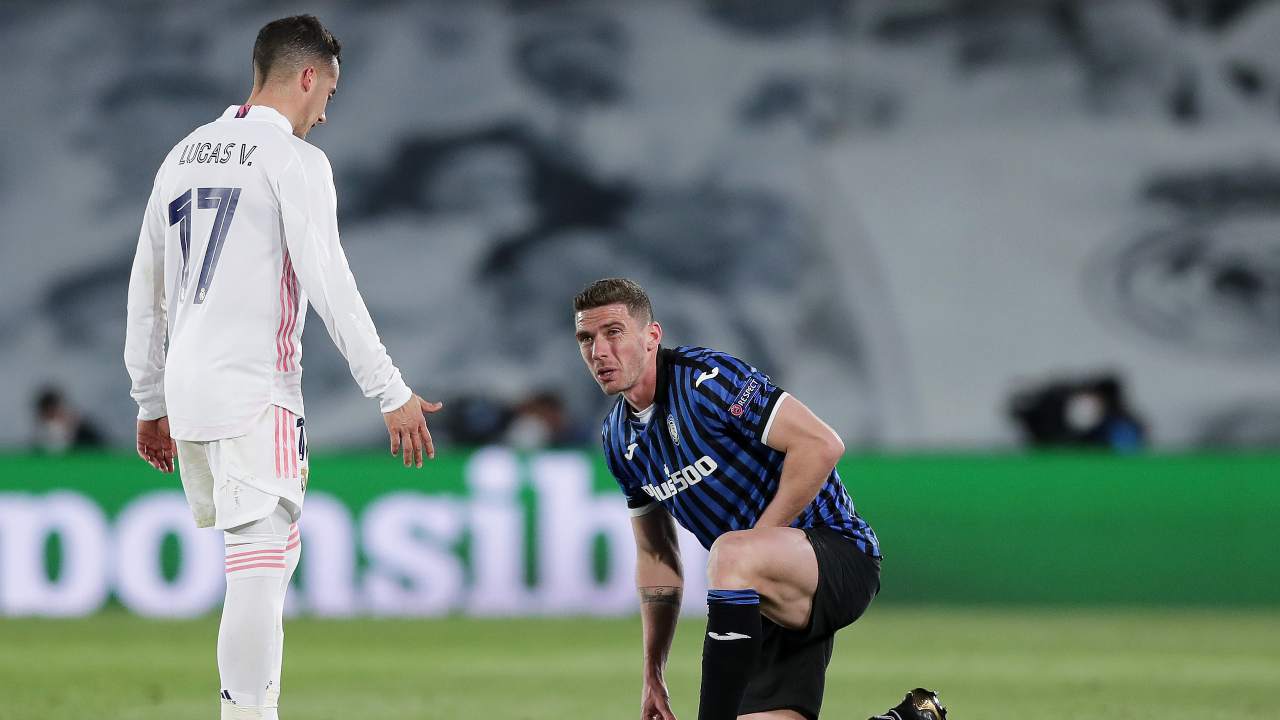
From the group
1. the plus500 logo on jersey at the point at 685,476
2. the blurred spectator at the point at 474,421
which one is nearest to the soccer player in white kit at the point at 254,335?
the plus500 logo on jersey at the point at 685,476

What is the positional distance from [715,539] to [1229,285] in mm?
16109

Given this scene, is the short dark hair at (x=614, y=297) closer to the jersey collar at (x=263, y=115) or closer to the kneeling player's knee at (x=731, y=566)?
the kneeling player's knee at (x=731, y=566)

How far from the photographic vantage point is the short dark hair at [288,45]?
14.6 feet

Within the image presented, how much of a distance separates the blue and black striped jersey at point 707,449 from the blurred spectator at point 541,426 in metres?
10.6

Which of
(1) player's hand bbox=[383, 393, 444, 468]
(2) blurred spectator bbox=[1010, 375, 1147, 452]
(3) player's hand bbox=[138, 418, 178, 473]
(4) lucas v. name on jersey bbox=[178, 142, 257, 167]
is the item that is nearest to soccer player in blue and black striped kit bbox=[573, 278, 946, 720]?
(1) player's hand bbox=[383, 393, 444, 468]

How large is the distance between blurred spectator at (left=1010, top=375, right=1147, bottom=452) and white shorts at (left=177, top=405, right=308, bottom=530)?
36.3 feet

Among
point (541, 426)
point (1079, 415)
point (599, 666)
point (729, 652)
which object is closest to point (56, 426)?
point (541, 426)

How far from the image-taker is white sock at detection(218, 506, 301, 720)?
13.9 ft

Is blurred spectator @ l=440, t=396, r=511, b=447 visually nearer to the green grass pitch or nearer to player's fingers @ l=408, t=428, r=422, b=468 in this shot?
the green grass pitch

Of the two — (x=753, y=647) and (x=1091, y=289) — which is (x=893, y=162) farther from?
(x=753, y=647)

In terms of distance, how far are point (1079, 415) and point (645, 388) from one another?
1302cm

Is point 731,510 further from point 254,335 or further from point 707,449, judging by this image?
point 254,335

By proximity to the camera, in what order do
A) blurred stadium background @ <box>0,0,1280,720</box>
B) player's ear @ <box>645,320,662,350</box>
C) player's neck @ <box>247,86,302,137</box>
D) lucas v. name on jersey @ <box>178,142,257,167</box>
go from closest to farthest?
1. lucas v. name on jersey @ <box>178,142,257,167</box>
2. player's neck @ <box>247,86,302,137</box>
3. player's ear @ <box>645,320,662,350</box>
4. blurred stadium background @ <box>0,0,1280,720</box>

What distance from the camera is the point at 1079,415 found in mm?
17031
